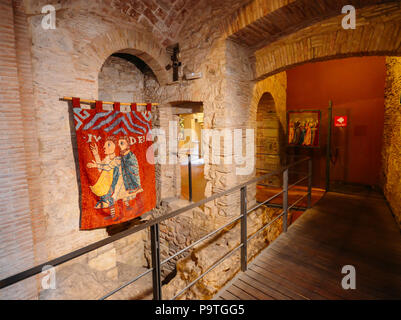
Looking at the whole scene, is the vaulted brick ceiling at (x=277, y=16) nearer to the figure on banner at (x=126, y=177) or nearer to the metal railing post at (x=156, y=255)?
the figure on banner at (x=126, y=177)

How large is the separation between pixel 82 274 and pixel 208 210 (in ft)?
7.67

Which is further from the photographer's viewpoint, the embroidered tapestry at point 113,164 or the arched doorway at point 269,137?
the arched doorway at point 269,137

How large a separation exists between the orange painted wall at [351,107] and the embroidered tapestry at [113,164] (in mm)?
5044

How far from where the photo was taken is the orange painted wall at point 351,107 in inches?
234

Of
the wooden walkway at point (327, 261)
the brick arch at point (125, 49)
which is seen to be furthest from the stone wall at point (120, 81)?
the wooden walkway at point (327, 261)

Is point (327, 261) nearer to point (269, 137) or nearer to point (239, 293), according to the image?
point (239, 293)

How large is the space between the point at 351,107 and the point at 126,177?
6104 millimetres

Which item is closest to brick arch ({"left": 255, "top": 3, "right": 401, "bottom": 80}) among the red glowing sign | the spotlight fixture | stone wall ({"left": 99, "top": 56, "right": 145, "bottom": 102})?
the spotlight fixture

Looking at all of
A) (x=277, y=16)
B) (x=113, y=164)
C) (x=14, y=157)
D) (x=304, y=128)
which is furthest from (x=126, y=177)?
(x=304, y=128)

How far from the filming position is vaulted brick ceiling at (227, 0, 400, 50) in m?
3.20

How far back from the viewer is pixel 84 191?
3.75m

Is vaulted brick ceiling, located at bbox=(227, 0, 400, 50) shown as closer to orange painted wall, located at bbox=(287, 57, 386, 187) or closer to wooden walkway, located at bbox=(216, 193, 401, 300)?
wooden walkway, located at bbox=(216, 193, 401, 300)
